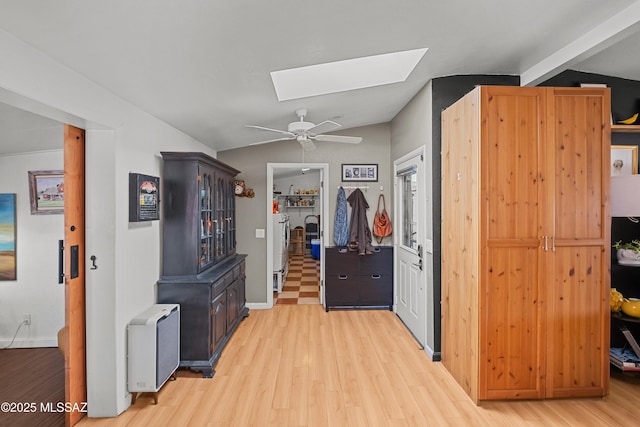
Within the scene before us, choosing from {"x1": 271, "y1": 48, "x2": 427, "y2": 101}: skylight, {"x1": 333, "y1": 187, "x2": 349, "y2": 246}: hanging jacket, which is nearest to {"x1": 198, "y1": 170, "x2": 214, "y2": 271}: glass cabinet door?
{"x1": 271, "y1": 48, "x2": 427, "y2": 101}: skylight

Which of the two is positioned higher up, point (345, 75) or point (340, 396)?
point (345, 75)

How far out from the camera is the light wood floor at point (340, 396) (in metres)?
2.29

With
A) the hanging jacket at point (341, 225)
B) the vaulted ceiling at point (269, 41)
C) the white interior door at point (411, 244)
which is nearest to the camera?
the vaulted ceiling at point (269, 41)

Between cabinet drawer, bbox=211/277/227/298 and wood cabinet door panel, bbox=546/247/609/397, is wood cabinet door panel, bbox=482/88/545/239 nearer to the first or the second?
wood cabinet door panel, bbox=546/247/609/397

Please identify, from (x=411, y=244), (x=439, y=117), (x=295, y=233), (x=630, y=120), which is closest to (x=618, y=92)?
(x=630, y=120)

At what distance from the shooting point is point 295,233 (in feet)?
32.2

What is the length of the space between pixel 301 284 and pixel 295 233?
3665mm

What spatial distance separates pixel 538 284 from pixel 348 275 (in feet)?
8.43

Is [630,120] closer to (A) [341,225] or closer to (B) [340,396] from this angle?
(A) [341,225]

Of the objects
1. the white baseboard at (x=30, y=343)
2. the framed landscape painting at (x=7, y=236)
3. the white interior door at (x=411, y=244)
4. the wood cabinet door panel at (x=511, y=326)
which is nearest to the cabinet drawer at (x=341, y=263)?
the white interior door at (x=411, y=244)

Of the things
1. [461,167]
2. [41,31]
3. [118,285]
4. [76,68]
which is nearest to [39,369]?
[118,285]

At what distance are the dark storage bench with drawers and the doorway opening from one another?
196mm

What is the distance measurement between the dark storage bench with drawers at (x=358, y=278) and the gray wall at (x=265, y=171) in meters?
0.30

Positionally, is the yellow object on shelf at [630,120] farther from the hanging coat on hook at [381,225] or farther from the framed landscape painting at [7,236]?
the framed landscape painting at [7,236]
